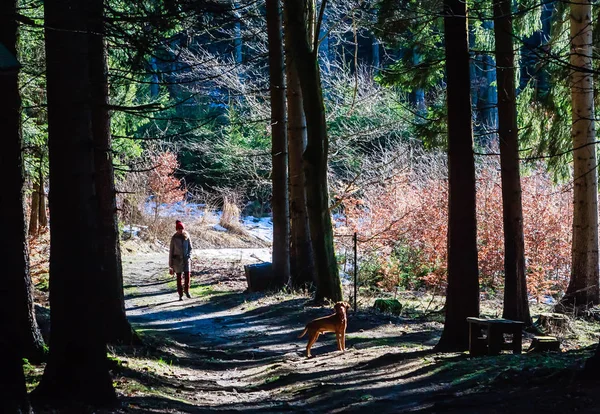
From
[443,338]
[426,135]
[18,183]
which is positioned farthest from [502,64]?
[18,183]

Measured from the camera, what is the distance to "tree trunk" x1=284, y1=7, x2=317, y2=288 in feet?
59.7

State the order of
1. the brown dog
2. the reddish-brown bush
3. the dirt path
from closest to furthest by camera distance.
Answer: the dirt path → the brown dog → the reddish-brown bush

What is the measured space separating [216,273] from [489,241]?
901cm

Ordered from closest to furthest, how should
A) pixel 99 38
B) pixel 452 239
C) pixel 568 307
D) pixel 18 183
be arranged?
pixel 18 183
pixel 99 38
pixel 452 239
pixel 568 307

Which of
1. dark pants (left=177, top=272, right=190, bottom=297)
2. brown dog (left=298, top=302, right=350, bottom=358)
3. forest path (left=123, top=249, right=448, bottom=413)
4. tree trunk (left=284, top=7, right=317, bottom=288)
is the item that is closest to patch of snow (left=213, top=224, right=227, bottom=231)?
forest path (left=123, top=249, right=448, bottom=413)

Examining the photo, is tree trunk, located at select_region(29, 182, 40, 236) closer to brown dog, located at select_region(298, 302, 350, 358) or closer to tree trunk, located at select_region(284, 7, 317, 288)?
tree trunk, located at select_region(284, 7, 317, 288)

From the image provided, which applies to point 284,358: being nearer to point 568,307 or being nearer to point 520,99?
point 568,307

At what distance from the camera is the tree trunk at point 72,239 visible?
6.98 meters

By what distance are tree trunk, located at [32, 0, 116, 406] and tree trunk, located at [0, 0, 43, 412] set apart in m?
0.42

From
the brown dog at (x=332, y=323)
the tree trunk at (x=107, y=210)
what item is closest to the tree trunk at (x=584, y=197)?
the brown dog at (x=332, y=323)

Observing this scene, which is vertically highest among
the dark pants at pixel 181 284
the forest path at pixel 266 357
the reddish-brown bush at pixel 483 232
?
the reddish-brown bush at pixel 483 232

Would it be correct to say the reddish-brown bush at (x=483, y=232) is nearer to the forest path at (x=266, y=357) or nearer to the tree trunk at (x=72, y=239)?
the forest path at (x=266, y=357)

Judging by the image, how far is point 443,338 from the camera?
11.0 m

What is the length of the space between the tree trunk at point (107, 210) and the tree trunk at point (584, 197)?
9.70 meters
